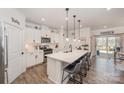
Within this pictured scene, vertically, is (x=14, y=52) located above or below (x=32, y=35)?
below

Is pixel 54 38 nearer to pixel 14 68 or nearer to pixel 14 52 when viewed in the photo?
pixel 14 52

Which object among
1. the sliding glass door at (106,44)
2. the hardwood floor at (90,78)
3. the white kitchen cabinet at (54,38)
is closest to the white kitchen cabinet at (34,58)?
the hardwood floor at (90,78)

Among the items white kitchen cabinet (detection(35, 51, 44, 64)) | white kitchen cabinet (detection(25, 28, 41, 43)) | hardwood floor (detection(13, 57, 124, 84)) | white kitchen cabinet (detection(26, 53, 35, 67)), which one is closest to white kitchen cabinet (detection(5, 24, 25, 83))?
hardwood floor (detection(13, 57, 124, 84))

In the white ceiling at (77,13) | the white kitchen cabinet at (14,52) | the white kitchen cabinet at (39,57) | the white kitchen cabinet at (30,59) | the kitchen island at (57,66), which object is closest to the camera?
the kitchen island at (57,66)

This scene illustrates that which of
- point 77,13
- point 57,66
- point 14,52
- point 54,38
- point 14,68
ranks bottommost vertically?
point 14,68

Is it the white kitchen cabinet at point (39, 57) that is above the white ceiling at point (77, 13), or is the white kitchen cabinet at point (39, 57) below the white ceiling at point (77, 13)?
below

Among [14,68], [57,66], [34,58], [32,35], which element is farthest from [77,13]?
[14,68]

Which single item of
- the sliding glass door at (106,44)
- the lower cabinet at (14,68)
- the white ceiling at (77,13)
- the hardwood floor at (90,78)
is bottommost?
the hardwood floor at (90,78)

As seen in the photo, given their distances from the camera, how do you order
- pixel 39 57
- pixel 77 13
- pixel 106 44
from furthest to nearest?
1. pixel 106 44
2. pixel 39 57
3. pixel 77 13

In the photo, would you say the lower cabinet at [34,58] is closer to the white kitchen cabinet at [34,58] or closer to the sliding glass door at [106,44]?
the white kitchen cabinet at [34,58]

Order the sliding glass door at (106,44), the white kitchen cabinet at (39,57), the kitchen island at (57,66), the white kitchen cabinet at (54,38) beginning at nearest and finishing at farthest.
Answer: the kitchen island at (57,66) < the white kitchen cabinet at (39,57) < the white kitchen cabinet at (54,38) < the sliding glass door at (106,44)

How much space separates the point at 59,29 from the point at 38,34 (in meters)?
3.10
